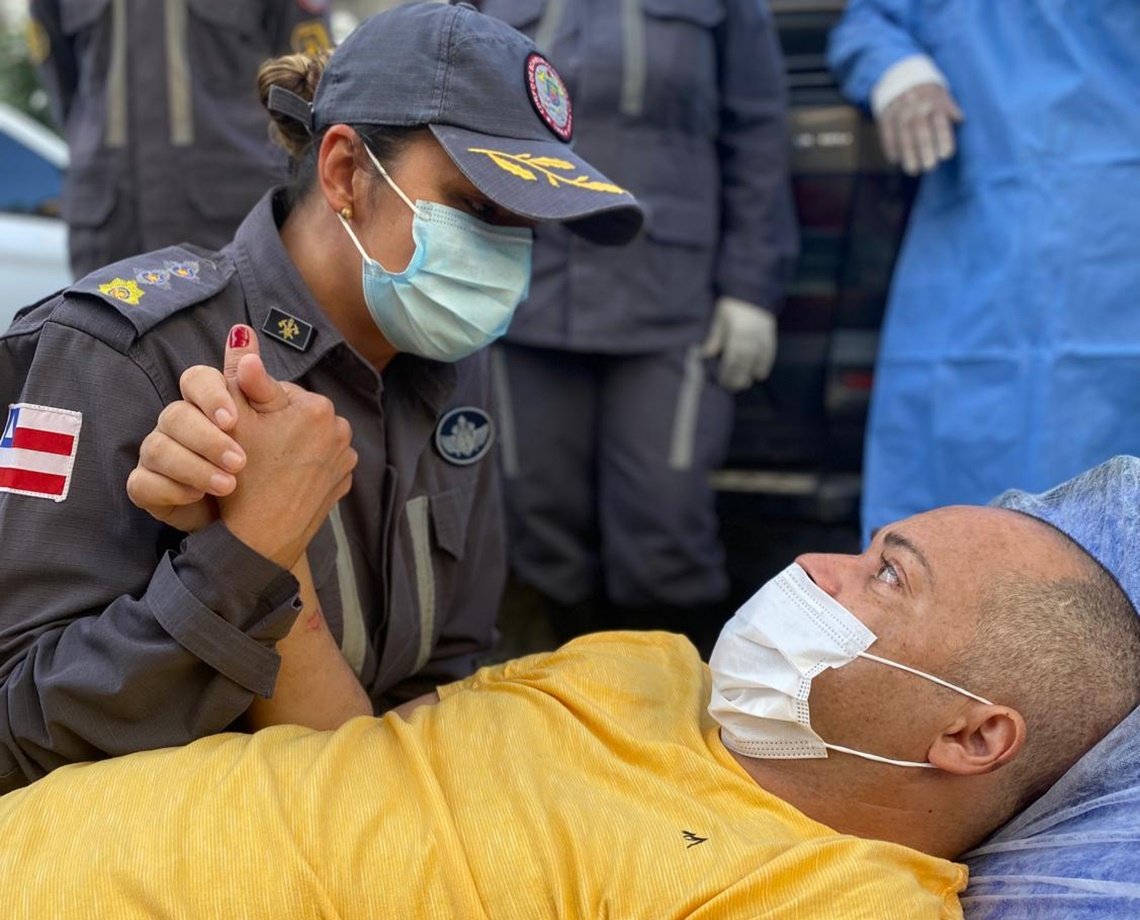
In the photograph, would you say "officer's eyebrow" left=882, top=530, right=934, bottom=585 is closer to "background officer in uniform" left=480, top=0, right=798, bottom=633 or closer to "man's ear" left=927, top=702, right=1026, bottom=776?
"man's ear" left=927, top=702, right=1026, bottom=776

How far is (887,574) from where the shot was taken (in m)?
1.81

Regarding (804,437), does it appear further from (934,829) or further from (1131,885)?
(1131,885)

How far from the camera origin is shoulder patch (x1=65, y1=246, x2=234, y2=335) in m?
1.68

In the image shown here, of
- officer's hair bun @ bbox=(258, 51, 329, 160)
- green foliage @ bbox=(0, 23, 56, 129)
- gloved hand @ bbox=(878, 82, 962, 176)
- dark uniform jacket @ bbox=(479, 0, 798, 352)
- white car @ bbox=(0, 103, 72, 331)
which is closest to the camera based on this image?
officer's hair bun @ bbox=(258, 51, 329, 160)

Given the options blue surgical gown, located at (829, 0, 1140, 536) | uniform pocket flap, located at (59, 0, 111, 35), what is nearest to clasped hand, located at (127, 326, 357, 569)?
blue surgical gown, located at (829, 0, 1140, 536)

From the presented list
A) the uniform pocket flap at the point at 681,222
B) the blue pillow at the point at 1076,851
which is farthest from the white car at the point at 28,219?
the blue pillow at the point at 1076,851

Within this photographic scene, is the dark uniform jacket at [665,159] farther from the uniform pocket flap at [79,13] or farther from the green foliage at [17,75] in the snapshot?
the green foliage at [17,75]

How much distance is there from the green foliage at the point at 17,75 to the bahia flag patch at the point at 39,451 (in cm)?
1280

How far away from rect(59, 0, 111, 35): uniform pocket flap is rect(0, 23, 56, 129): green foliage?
10.5m

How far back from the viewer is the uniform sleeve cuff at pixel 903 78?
2967 millimetres

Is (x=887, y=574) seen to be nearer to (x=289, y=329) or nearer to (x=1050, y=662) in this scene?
(x=1050, y=662)

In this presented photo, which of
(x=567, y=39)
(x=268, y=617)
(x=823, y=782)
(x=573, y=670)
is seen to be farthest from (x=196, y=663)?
(x=567, y=39)

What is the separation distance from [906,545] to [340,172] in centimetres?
103

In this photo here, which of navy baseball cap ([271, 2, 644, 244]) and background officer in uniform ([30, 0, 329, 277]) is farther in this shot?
background officer in uniform ([30, 0, 329, 277])
